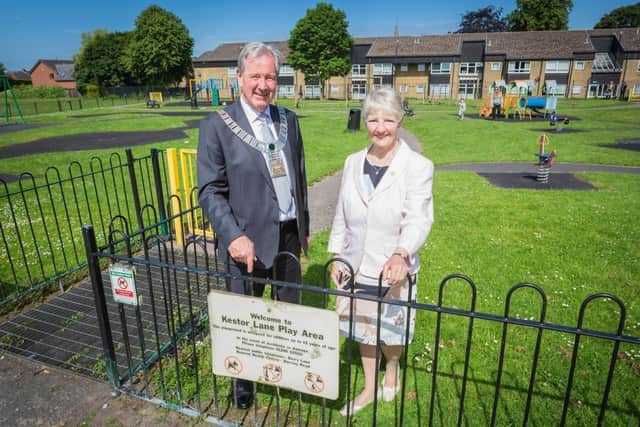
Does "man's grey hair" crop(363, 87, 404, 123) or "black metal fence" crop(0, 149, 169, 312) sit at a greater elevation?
"man's grey hair" crop(363, 87, 404, 123)

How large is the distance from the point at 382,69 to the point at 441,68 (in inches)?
307

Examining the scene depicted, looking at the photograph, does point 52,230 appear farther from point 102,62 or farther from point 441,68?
point 102,62

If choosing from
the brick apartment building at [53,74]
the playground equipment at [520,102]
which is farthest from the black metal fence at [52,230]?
the brick apartment building at [53,74]

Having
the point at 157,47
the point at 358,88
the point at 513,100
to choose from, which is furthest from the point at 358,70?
the point at 513,100

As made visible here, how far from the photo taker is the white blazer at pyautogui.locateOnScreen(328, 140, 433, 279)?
251 cm

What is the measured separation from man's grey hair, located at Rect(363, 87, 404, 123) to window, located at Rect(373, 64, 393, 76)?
56432 mm

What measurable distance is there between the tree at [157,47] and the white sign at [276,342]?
61.9m

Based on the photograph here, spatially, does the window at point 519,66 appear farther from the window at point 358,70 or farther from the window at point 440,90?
the window at point 358,70

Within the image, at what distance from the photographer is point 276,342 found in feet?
7.80

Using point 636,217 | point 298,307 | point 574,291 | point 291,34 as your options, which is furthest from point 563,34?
point 298,307

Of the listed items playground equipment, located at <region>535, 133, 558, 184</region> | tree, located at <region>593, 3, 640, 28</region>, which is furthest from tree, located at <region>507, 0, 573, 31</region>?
playground equipment, located at <region>535, 133, 558, 184</region>

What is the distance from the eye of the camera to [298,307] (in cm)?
221

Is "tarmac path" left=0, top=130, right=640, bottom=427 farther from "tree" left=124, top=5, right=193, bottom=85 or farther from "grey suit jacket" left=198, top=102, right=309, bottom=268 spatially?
"tree" left=124, top=5, right=193, bottom=85

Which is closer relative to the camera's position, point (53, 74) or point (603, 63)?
point (603, 63)
